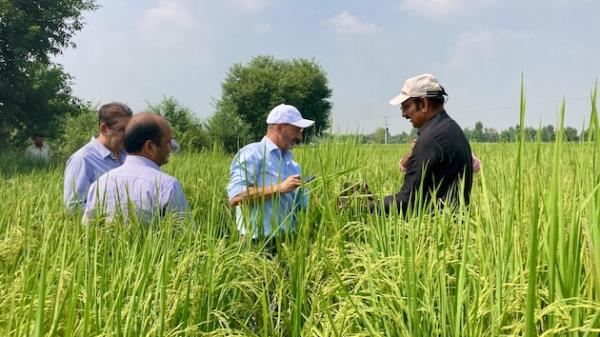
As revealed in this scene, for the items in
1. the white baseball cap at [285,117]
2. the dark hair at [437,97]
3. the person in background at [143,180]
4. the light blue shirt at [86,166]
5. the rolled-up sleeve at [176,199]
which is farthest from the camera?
the white baseball cap at [285,117]

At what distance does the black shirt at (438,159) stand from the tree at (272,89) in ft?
124

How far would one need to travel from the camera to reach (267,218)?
8.41ft

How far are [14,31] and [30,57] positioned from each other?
1.10m

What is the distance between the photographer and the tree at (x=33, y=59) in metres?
14.9

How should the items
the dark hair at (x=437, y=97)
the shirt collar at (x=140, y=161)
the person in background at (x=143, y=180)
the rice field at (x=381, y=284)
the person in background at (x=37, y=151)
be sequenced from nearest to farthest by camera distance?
the rice field at (x=381, y=284)
the person in background at (x=143, y=180)
the shirt collar at (x=140, y=161)
the dark hair at (x=437, y=97)
the person in background at (x=37, y=151)

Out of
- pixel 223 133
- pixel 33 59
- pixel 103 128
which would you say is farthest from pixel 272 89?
pixel 103 128

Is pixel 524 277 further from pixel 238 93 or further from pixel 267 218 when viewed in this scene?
pixel 238 93

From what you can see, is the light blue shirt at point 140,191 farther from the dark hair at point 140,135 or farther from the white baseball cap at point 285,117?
the white baseball cap at point 285,117

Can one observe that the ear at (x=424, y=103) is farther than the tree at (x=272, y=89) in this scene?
No

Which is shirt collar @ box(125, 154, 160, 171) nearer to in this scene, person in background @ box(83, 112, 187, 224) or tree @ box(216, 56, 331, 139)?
person in background @ box(83, 112, 187, 224)

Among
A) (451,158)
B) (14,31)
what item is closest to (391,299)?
(451,158)

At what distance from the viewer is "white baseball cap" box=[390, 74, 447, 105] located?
2512 mm

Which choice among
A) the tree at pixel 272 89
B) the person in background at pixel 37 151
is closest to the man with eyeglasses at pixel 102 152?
the person in background at pixel 37 151

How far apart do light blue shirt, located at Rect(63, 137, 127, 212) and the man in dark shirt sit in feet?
5.73
